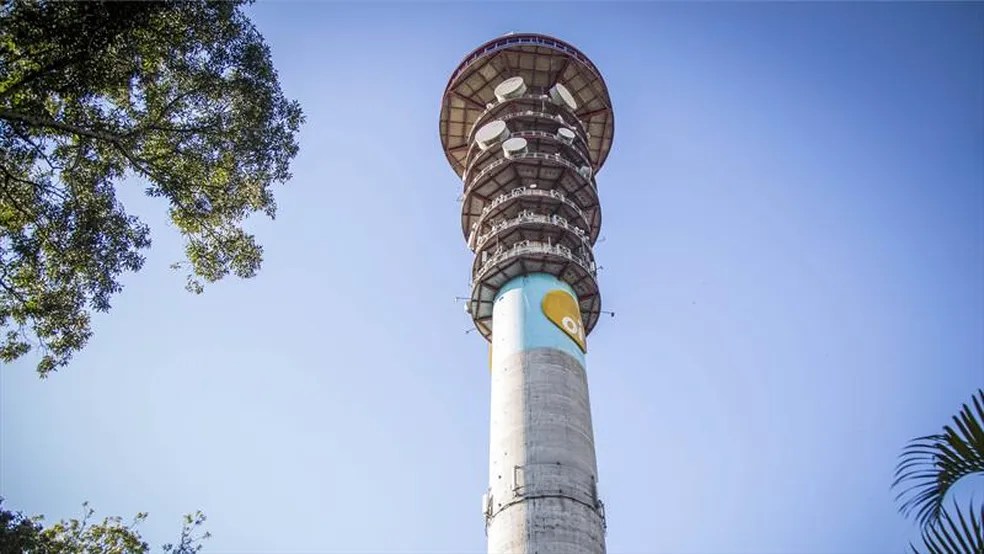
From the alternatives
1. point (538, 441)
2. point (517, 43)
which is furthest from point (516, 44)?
point (538, 441)

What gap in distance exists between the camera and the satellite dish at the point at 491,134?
40.2m

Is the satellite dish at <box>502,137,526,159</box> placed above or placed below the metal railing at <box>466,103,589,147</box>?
below

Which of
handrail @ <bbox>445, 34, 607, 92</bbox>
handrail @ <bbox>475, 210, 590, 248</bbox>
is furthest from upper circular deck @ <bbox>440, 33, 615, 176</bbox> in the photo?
handrail @ <bbox>475, 210, 590, 248</bbox>

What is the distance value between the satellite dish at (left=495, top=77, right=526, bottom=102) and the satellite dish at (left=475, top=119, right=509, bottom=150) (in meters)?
2.14

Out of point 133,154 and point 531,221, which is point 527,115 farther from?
point 133,154

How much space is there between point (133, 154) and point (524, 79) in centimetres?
3049

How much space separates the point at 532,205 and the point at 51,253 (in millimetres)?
24388

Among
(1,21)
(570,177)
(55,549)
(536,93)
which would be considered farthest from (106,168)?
(536,93)

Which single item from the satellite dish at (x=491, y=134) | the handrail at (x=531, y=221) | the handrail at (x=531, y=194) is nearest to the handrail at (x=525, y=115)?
the satellite dish at (x=491, y=134)

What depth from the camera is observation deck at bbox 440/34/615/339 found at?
36.5m

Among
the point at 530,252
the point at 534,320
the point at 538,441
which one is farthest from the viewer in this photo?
the point at 530,252

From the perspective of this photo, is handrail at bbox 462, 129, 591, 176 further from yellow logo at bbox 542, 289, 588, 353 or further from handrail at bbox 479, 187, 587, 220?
yellow logo at bbox 542, 289, 588, 353

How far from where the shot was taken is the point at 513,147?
38656 millimetres

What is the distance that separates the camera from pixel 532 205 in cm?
3841
